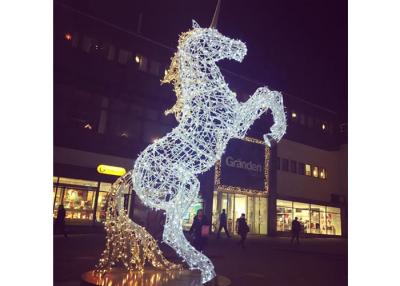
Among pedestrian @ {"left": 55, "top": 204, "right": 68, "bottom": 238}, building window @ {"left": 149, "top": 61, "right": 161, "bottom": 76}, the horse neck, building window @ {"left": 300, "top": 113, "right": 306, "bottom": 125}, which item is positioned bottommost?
pedestrian @ {"left": 55, "top": 204, "right": 68, "bottom": 238}

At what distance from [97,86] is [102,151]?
2805 millimetres

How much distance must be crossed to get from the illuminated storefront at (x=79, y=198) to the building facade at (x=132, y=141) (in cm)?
4

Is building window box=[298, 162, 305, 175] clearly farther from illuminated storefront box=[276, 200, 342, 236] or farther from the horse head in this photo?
the horse head

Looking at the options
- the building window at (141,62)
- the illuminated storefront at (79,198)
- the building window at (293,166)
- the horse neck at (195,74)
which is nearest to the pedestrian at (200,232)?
the horse neck at (195,74)

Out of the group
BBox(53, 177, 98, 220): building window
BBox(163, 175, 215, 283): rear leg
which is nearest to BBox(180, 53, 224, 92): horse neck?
BBox(163, 175, 215, 283): rear leg

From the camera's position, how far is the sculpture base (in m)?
4.93

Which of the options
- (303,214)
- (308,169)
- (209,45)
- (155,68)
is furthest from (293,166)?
(209,45)

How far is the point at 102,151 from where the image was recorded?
48.8 feet

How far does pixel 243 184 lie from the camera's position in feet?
62.0

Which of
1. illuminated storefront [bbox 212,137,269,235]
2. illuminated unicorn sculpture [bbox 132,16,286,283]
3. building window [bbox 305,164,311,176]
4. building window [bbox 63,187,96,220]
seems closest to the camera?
illuminated unicorn sculpture [bbox 132,16,286,283]

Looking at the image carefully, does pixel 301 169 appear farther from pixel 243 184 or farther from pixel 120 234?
pixel 120 234

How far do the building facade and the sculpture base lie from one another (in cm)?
300
